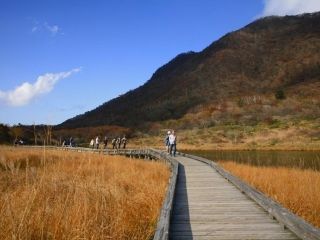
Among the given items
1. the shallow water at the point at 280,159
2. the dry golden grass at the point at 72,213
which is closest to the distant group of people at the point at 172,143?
the shallow water at the point at 280,159

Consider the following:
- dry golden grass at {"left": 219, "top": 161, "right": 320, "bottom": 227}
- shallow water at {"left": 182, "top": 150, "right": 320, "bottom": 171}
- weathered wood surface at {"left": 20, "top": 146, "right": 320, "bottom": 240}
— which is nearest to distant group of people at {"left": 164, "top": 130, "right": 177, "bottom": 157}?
shallow water at {"left": 182, "top": 150, "right": 320, "bottom": 171}

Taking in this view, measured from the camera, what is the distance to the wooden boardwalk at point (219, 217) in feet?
20.8

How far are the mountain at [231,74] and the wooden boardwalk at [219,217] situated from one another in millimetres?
71434

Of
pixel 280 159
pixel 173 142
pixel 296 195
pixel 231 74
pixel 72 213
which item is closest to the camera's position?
pixel 72 213

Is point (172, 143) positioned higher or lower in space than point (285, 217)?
higher

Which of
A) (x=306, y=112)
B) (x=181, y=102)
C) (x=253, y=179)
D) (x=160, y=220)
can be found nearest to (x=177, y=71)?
(x=181, y=102)

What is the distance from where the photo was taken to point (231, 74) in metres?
111

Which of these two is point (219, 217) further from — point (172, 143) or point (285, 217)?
point (172, 143)

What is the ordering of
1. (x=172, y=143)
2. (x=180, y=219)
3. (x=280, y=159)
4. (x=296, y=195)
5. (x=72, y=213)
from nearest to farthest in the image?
(x=72, y=213) < (x=180, y=219) < (x=296, y=195) < (x=172, y=143) < (x=280, y=159)

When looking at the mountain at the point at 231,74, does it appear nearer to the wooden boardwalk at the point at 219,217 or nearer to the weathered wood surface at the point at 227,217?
the wooden boardwalk at the point at 219,217

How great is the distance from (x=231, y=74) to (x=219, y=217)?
106m

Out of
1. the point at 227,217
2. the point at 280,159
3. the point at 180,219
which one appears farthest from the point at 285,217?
the point at 280,159


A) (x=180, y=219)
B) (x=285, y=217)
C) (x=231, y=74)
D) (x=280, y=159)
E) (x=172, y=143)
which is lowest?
(x=180, y=219)

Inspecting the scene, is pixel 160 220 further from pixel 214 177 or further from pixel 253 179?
pixel 253 179
